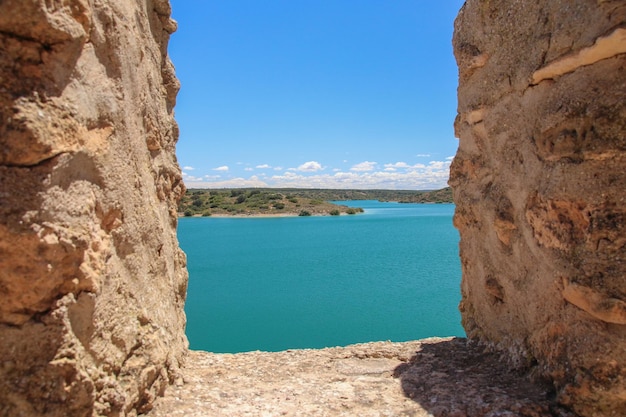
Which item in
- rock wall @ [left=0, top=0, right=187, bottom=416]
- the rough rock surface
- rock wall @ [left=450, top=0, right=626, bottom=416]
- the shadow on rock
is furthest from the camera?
the rough rock surface

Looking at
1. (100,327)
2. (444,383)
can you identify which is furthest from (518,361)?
(100,327)

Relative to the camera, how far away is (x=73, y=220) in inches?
151

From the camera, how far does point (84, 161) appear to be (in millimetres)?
4039

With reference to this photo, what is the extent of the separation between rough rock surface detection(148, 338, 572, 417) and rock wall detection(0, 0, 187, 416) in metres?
0.74

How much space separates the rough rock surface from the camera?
4805mm

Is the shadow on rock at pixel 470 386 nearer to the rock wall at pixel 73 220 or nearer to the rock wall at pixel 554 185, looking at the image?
the rock wall at pixel 554 185

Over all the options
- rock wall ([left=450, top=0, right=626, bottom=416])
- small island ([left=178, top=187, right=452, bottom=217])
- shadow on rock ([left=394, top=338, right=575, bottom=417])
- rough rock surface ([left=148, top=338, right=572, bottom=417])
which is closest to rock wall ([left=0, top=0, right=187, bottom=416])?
rough rock surface ([left=148, top=338, right=572, bottom=417])

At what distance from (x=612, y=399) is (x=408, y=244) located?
103 ft

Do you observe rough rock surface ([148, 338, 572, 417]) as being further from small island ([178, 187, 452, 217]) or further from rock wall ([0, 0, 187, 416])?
small island ([178, 187, 452, 217])

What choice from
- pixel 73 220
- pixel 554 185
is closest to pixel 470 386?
pixel 554 185

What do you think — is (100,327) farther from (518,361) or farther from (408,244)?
(408,244)

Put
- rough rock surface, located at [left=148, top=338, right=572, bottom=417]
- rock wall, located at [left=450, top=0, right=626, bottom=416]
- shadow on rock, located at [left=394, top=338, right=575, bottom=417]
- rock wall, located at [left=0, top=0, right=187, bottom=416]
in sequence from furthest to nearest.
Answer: rough rock surface, located at [left=148, top=338, right=572, bottom=417] < shadow on rock, located at [left=394, top=338, right=575, bottom=417] < rock wall, located at [left=450, top=0, right=626, bottom=416] < rock wall, located at [left=0, top=0, right=187, bottom=416]

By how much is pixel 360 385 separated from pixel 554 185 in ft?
9.89

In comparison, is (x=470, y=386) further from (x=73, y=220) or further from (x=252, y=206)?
(x=252, y=206)
